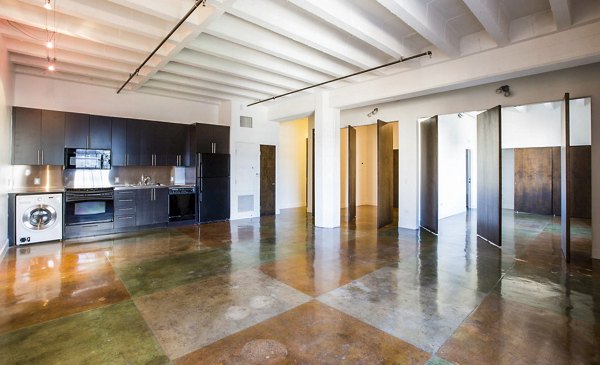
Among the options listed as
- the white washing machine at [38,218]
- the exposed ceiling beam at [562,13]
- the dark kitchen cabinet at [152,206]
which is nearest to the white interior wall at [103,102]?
the dark kitchen cabinet at [152,206]

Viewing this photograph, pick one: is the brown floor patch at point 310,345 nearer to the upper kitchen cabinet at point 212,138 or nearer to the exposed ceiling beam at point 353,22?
the exposed ceiling beam at point 353,22

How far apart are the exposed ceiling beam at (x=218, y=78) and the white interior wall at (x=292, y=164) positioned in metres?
3.17

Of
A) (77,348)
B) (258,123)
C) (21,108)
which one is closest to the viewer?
(77,348)

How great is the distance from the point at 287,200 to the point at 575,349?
883 cm

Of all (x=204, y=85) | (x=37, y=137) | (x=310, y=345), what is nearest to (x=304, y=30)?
(x=204, y=85)

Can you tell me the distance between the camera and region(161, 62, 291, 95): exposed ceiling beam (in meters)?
5.85

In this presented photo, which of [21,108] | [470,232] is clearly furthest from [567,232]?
[21,108]

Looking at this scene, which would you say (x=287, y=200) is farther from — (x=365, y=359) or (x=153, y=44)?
(x=365, y=359)

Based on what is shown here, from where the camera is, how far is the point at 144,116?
756cm

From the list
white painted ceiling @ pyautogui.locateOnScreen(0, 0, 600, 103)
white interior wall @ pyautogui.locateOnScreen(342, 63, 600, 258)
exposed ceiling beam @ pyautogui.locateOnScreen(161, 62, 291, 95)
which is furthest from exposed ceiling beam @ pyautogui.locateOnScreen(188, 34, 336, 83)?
white interior wall @ pyautogui.locateOnScreen(342, 63, 600, 258)

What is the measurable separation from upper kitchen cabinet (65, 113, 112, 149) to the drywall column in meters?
4.85

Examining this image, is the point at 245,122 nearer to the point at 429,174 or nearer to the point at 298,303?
the point at 429,174

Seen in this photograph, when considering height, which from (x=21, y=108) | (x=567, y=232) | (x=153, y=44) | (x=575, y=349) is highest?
(x=153, y=44)

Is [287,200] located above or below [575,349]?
above
